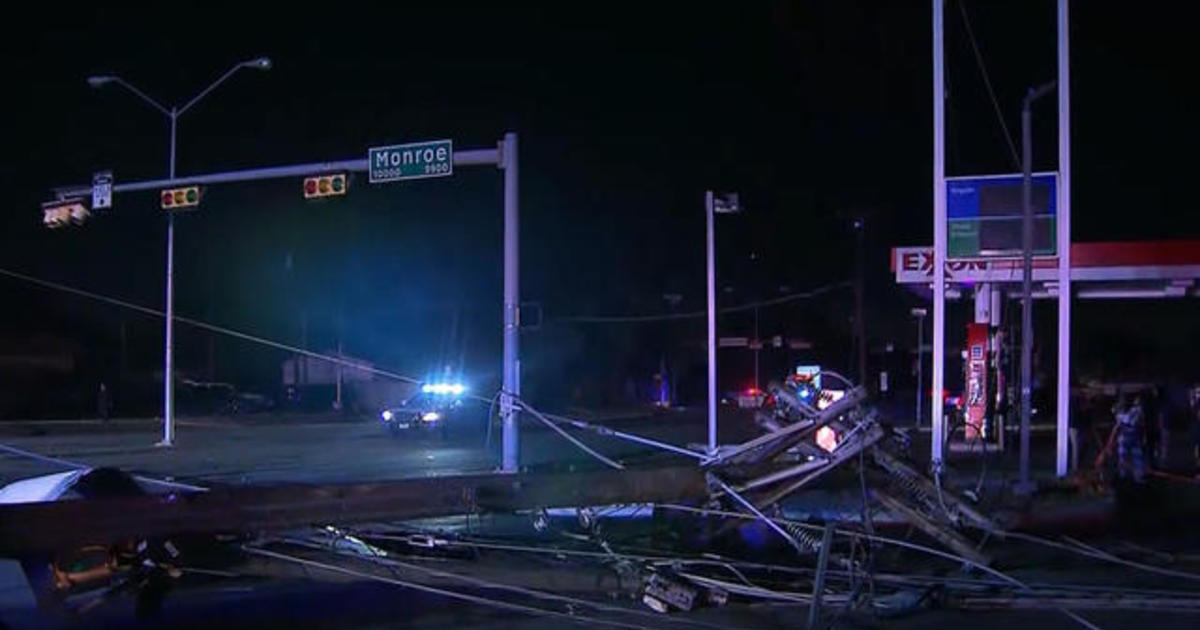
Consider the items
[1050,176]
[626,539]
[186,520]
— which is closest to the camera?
[186,520]

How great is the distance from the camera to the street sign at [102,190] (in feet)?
92.1

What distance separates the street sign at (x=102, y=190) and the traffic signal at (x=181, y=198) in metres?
1.46

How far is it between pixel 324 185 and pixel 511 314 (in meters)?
6.59

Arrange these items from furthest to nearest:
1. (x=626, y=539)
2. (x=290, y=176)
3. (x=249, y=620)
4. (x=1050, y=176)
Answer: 1. (x=290, y=176)
2. (x=1050, y=176)
3. (x=626, y=539)
4. (x=249, y=620)

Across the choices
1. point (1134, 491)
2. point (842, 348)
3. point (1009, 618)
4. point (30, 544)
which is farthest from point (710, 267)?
point (842, 348)

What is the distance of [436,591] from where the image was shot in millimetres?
9547

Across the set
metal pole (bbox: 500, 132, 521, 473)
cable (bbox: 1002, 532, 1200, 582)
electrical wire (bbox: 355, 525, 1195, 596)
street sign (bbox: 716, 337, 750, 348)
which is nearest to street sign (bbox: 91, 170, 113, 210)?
metal pole (bbox: 500, 132, 521, 473)

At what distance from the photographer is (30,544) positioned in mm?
7523

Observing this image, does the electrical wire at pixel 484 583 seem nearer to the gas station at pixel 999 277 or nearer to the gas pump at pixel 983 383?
the gas station at pixel 999 277

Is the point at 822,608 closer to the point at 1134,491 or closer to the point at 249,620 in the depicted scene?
the point at 249,620

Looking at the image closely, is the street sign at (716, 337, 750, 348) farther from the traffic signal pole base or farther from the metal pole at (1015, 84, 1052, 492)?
the traffic signal pole base

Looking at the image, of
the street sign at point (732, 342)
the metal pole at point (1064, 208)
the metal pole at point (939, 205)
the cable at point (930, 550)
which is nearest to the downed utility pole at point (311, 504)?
the cable at point (930, 550)

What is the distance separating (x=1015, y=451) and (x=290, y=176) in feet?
57.7

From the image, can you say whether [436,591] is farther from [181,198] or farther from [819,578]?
[181,198]
